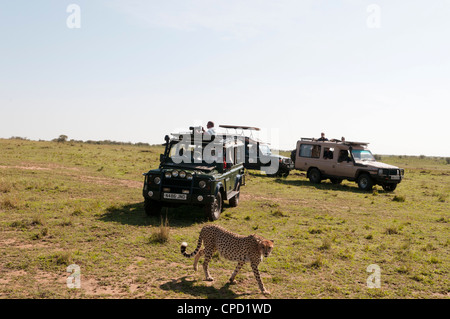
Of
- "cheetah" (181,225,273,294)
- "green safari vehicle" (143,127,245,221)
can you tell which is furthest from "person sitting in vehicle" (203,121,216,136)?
"cheetah" (181,225,273,294)

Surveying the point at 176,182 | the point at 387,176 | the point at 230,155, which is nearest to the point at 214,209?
the point at 176,182

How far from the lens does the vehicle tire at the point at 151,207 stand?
10.1 metres

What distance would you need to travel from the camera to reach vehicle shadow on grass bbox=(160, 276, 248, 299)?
528 cm

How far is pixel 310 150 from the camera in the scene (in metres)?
21.2

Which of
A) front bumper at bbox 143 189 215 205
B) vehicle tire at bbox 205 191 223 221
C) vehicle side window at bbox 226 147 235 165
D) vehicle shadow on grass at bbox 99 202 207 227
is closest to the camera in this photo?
front bumper at bbox 143 189 215 205

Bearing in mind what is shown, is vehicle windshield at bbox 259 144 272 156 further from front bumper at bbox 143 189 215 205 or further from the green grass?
front bumper at bbox 143 189 215 205

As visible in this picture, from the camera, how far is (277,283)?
19.4 ft

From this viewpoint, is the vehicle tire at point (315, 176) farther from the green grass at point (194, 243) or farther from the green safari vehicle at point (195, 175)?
the green safari vehicle at point (195, 175)

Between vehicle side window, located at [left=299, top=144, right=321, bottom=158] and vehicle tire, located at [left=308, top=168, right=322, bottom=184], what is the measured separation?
90 centimetres

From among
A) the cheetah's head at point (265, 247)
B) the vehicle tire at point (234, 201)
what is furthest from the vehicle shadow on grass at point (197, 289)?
the vehicle tire at point (234, 201)

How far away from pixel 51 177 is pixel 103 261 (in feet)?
41.7

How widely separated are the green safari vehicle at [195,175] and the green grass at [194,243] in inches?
23.4

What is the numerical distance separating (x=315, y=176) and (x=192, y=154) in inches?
469

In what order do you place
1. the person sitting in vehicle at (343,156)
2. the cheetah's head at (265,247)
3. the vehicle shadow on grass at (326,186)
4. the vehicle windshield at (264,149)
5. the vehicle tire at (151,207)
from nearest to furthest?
the cheetah's head at (265,247)
the vehicle tire at (151,207)
the vehicle shadow on grass at (326,186)
the person sitting in vehicle at (343,156)
the vehicle windshield at (264,149)
